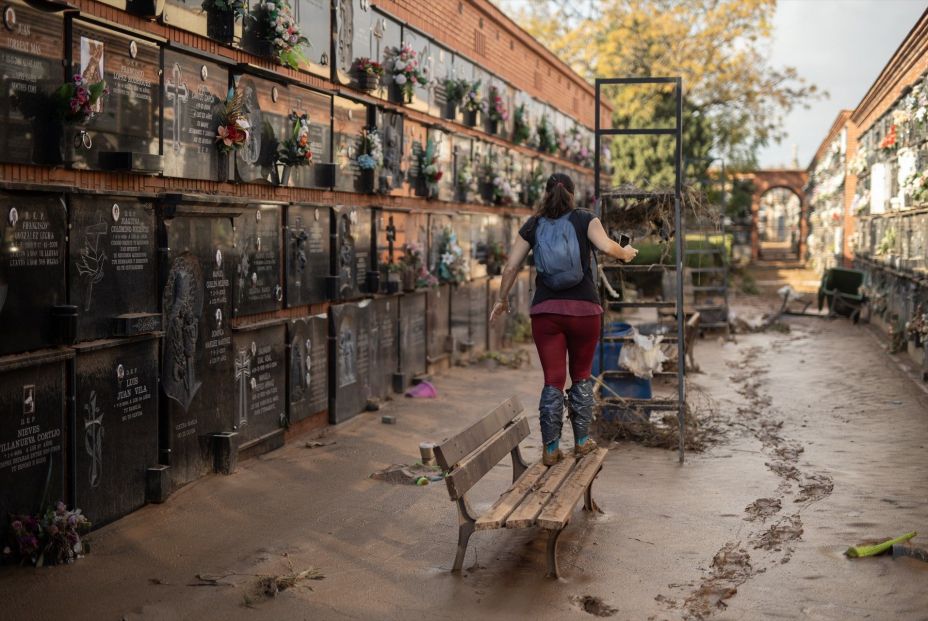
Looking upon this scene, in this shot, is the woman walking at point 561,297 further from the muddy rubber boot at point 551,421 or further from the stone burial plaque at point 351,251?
the stone burial plaque at point 351,251

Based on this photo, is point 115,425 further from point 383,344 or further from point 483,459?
point 383,344

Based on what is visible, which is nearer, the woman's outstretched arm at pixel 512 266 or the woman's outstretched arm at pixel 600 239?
the woman's outstretched arm at pixel 600 239

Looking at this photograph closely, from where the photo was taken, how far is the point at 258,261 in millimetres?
8094

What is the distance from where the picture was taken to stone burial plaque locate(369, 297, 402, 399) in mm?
10672

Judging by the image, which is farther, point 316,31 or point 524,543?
point 316,31

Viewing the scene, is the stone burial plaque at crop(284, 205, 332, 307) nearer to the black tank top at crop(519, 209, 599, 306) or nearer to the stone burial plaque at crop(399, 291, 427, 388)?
the stone burial plaque at crop(399, 291, 427, 388)

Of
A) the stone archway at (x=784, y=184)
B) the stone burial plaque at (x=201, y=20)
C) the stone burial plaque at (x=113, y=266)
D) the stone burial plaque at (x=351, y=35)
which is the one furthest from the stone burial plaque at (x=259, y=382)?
the stone archway at (x=784, y=184)

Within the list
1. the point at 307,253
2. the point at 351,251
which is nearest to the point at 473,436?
the point at 307,253

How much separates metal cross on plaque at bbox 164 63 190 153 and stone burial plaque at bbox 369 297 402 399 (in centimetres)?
403

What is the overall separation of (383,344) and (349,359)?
1.08 metres

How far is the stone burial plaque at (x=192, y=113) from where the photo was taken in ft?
22.2

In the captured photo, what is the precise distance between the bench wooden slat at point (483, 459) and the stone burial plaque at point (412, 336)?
15.6ft

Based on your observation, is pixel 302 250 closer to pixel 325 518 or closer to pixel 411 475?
pixel 411 475

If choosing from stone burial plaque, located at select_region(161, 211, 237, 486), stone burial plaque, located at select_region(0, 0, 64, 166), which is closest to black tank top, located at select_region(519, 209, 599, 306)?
stone burial plaque, located at select_region(161, 211, 237, 486)
